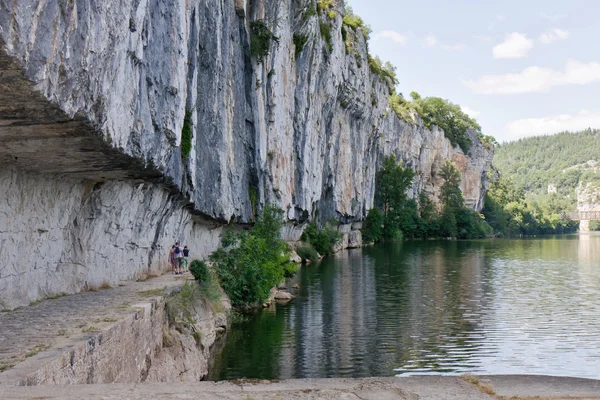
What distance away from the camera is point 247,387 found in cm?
674

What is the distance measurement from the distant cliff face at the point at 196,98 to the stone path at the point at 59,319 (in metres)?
3.06

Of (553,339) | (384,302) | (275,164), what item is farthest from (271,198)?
(553,339)

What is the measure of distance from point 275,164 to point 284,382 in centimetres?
3510

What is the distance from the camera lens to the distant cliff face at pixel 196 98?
9344mm

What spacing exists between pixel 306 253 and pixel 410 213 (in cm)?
4409

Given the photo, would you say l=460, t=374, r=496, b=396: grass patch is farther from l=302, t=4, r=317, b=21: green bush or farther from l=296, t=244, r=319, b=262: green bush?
l=296, t=244, r=319, b=262: green bush

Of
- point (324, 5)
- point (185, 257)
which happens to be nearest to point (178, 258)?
point (185, 257)

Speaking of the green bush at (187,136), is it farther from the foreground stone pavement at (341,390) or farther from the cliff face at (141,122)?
the foreground stone pavement at (341,390)

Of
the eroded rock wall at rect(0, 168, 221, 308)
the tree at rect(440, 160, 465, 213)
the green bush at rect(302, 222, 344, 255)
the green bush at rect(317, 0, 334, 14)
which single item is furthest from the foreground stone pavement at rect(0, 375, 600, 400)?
the tree at rect(440, 160, 465, 213)

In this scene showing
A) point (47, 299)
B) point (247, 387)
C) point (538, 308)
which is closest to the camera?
point (247, 387)

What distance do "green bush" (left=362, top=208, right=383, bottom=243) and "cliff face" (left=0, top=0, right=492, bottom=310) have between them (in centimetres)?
3249

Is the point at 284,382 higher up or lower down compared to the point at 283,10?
lower down

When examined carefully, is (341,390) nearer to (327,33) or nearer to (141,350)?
(141,350)

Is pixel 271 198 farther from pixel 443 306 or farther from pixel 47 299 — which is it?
pixel 47 299
